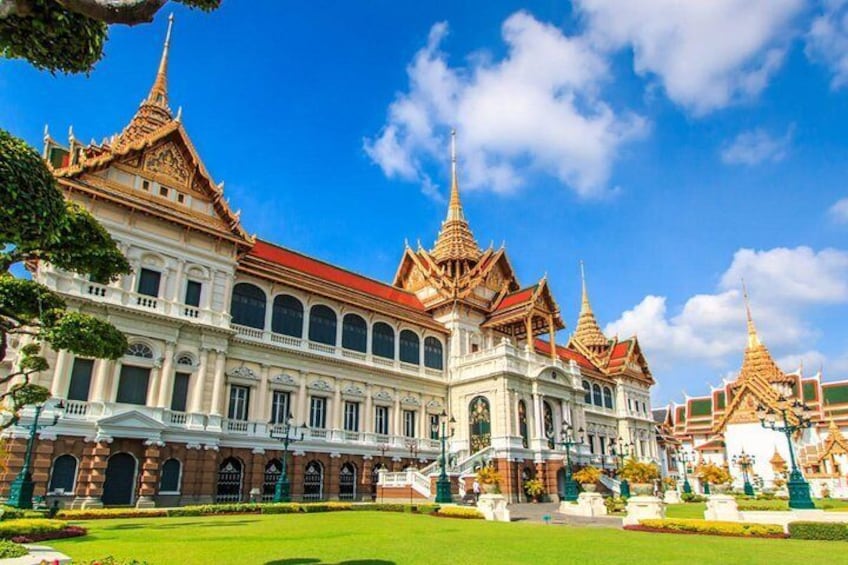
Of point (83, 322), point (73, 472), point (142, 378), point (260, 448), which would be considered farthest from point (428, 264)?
point (83, 322)

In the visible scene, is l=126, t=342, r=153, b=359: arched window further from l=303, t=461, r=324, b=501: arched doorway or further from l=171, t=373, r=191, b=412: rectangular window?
l=303, t=461, r=324, b=501: arched doorway

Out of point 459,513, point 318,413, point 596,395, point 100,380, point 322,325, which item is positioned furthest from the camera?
point 596,395

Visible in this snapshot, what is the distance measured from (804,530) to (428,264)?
3047 centimetres

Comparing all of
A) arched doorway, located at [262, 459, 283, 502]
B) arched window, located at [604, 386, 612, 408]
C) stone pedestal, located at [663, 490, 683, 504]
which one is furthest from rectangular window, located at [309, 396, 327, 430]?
arched window, located at [604, 386, 612, 408]

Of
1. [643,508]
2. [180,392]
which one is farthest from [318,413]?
[643,508]

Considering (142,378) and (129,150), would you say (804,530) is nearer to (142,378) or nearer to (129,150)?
(142,378)

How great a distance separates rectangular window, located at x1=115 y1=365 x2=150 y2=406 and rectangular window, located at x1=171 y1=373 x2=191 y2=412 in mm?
1259

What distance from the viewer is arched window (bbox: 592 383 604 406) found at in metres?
52.1

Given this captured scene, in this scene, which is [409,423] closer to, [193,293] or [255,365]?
[255,365]

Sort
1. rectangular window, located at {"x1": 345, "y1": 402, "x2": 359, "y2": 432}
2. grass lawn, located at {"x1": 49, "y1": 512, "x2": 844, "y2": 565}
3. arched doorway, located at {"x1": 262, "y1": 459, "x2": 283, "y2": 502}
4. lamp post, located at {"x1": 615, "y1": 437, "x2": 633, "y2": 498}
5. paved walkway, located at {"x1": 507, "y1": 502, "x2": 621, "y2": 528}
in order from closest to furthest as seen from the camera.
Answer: grass lawn, located at {"x1": 49, "y1": 512, "x2": 844, "y2": 565} < paved walkway, located at {"x1": 507, "y1": 502, "x2": 621, "y2": 528} < arched doorway, located at {"x1": 262, "y1": 459, "x2": 283, "y2": 502} < rectangular window, located at {"x1": 345, "y1": 402, "x2": 359, "y2": 432} < lamp post, located at {"x1": 615, "y1": 437, "x2": 633, "y2": 498}

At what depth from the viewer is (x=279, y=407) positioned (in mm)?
29000

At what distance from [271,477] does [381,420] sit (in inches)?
307

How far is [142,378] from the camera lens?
923 inches

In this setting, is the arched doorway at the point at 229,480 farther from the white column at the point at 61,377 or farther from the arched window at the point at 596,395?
the arched window at the point at 596,395
